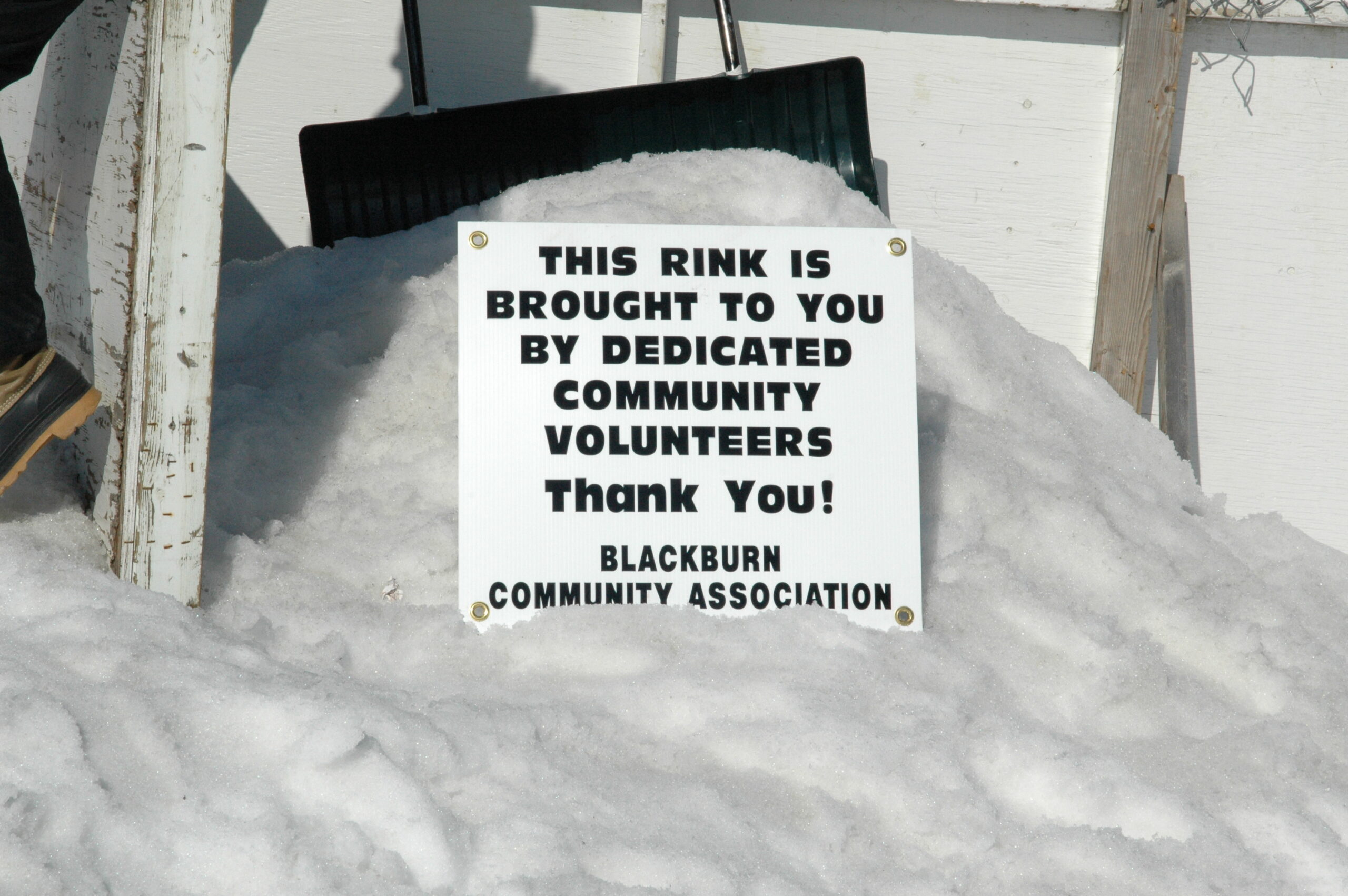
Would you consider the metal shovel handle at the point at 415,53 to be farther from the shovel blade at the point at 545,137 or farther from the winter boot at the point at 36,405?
the winter boot at the point at 36,405

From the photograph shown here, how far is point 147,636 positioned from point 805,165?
5.84ft

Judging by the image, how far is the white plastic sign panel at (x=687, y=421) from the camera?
1.62 metres

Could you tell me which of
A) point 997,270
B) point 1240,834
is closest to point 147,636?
point 1240,834

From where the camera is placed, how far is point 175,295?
1.39 m

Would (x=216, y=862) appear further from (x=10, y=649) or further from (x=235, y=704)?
(x=10, y=649)

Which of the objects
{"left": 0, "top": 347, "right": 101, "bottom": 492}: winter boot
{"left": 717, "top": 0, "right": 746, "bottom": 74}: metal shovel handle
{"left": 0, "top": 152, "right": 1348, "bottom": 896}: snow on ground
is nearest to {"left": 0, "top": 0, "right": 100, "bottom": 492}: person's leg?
{"left": 0, "top": 347, "right": 101, "bottom": 492}: winter boot

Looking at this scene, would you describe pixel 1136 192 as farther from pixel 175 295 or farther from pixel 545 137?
pixel 175 295

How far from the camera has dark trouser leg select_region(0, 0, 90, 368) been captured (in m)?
1.33

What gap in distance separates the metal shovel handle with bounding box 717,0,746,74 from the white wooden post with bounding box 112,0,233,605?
1.48m

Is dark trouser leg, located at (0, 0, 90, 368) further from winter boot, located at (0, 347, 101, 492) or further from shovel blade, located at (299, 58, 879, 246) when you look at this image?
shovel blade, located at (299, 58, 879, 246)

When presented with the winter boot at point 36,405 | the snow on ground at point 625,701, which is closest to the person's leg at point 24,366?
the winter boot at point 36,405

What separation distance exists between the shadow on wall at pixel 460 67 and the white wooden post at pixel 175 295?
1465mm

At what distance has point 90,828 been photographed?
3.48 feet

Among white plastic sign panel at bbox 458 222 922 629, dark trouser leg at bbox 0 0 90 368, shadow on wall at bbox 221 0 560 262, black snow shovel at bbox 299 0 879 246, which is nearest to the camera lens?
dark trouser leg at bbox 0 0 90 368
